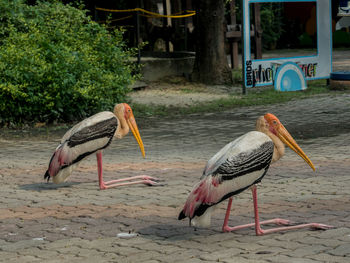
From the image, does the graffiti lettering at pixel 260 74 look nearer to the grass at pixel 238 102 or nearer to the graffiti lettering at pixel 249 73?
the graffiti lettering at pixel 249 73

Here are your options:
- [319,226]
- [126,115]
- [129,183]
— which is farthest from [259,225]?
[126,115]

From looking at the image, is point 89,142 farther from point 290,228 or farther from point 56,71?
point 56,71

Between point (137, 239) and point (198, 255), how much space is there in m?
0.68

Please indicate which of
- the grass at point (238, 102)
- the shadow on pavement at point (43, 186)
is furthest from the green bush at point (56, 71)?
the shadow on pavement at point (43, 186)

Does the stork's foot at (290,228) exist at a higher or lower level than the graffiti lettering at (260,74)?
lower

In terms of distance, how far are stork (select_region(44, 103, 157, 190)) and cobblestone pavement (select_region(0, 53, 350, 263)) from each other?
189 mm

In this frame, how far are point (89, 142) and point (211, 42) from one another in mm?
10722

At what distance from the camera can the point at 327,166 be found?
Answer: 840 centimetres

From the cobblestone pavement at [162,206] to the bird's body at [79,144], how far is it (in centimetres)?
27

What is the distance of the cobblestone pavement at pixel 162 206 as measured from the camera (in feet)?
17.1

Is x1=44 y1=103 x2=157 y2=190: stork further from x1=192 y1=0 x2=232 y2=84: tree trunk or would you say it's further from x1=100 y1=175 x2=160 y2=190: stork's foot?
x1=192 y1=0 x2=232 y2=84: tree trunk

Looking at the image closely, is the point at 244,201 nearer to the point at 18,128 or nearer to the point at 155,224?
the point at 155,224

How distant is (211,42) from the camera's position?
58.1 ft

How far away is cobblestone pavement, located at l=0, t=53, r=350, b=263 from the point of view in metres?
5.21
